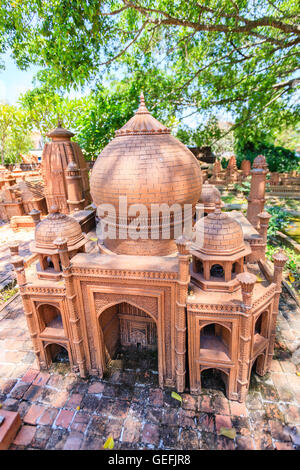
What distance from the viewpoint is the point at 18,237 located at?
18.3 meters

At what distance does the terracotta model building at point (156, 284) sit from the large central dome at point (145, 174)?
3cm

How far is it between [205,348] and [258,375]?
182cm

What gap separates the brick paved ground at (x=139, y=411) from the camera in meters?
5.72

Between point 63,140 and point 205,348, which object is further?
point 63,140

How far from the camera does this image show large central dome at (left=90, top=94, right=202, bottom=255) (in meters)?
7.05

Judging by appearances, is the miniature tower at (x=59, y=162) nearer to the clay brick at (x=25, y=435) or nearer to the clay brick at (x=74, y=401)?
the clay brick at (x=74, y=401)

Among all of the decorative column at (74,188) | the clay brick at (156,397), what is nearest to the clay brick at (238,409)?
the clay brick at (156,397)

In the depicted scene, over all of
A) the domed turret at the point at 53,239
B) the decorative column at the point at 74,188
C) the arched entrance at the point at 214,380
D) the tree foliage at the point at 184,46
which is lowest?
the arched entrance at the point at 214,380

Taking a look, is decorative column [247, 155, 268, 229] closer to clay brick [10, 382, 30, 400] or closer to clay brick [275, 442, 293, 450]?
clay brick [275, 442, 293, 450]

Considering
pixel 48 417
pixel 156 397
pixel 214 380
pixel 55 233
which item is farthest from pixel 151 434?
pixel 55 233

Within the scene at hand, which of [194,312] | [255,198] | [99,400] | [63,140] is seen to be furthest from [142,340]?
[63,140]

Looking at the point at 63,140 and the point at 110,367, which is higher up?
the point at 63,140

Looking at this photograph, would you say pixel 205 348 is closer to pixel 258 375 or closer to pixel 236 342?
pixel 236 342

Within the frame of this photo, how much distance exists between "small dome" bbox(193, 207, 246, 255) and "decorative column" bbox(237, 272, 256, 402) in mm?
822
